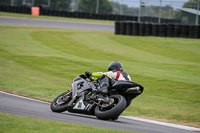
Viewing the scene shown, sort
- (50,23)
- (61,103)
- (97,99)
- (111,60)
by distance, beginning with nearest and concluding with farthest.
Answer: (97,99) → (61,103) → (111,60) → (50,23)

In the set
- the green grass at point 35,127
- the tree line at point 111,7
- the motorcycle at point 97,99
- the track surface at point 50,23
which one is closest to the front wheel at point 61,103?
the motorcycle at point 97,99

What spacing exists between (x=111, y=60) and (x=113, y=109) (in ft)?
44.7

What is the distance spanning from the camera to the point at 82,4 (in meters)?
63.3

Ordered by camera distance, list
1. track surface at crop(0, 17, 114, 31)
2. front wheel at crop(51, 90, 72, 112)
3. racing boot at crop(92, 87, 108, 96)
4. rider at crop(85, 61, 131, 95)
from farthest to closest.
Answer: track surface at crop(0, 17, 114, 31), front wheel at crop(51, 90, 72, 112), rider at crop(85, 61, 131, 95), racing boot at crop(92, 87, 108, 96)

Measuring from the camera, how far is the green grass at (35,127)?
638 centimetres

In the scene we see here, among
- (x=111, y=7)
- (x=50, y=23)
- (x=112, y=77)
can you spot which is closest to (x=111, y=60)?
(x=112, y=77)

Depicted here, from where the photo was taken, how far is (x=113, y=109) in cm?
797

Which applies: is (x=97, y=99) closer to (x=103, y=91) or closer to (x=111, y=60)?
(x=103, y=91)

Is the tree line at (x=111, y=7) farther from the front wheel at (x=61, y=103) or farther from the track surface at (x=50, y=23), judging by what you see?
the front wheel at (x=61, y=103)

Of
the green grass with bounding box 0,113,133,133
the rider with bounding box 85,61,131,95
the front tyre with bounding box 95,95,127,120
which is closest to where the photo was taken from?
the green grass with bounding box 0,113,133,133

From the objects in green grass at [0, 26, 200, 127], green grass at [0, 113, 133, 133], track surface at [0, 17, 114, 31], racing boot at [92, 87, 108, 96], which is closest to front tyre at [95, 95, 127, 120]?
racing boot at [92, 87, 108, 96]

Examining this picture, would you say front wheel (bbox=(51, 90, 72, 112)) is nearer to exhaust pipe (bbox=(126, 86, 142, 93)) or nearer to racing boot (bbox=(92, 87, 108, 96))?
racing boot (bbox=(92, 87, 108, 96))

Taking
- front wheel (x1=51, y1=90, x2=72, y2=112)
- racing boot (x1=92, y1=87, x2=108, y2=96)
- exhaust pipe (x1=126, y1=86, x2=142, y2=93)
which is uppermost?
exhaust pipe (x1=126, y1=86, x2=142, y2=93)

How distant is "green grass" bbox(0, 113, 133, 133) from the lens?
20.9 ft
